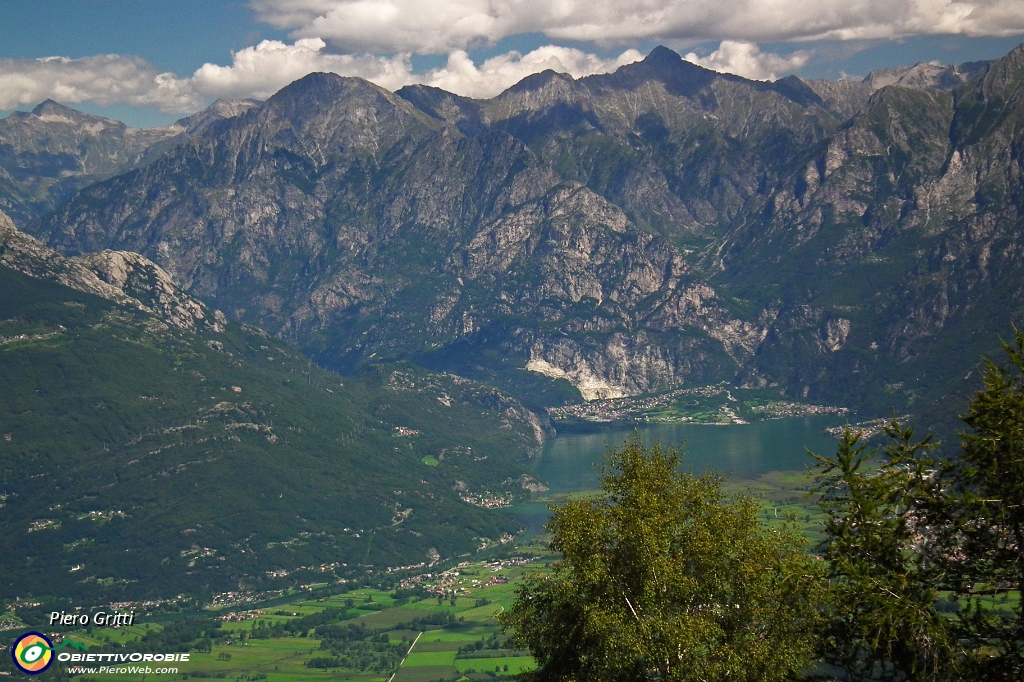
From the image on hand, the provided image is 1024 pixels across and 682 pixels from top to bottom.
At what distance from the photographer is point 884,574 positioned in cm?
3797

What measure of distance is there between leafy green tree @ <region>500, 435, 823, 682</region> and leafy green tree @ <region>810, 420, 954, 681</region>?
155 centimetres

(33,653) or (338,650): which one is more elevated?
(33,653)

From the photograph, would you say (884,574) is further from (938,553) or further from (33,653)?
(33,653)

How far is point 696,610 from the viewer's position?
43500 millimetres

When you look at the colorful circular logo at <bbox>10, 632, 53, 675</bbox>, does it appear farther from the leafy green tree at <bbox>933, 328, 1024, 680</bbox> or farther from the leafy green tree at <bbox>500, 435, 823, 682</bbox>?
the leafy green tree at <bbox>933, 328, 1024, 680</bbox>

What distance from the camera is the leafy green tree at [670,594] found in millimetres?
40875

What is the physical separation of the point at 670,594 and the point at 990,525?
11.5 m

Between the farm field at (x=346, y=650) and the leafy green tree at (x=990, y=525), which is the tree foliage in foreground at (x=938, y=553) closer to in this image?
the leafy green tree at (x=990, y=525)

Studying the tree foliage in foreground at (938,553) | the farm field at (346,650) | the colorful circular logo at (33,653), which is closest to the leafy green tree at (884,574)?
the tree foliage in foreground at (938,553)

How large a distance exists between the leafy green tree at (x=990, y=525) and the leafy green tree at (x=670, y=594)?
14.8 feet

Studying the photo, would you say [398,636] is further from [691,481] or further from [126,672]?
[691,481]

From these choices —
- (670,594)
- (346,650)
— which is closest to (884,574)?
(670,594)

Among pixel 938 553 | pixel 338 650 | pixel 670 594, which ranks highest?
pixel 938 553

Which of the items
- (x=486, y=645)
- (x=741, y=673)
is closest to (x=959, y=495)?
(x=741, y=673)
